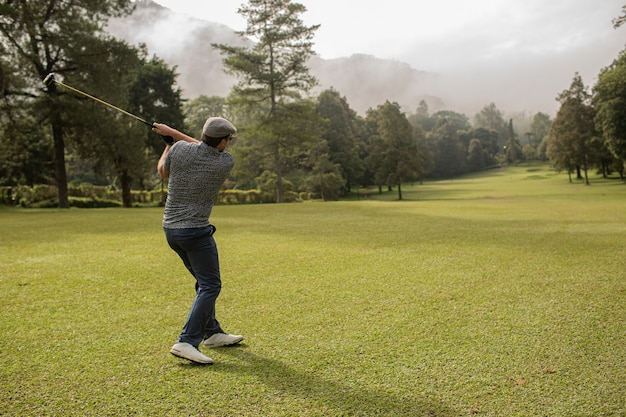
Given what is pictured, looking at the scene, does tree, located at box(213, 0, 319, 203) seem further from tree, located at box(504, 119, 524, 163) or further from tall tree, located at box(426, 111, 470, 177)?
tree, located at box(504, 119, 524, 163)

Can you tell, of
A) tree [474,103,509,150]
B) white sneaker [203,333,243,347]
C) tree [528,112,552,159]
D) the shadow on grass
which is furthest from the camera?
tree [474,103,509,150]

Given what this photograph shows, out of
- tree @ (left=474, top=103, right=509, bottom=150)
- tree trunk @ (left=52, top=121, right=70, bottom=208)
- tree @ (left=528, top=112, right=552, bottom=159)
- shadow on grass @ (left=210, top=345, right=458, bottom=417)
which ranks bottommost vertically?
shadow on grass @ (left=210, top=345, right=458, bottom=417)

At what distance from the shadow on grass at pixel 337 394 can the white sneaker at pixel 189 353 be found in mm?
207

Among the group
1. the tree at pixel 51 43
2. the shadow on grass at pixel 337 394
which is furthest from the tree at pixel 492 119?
→ the shadow on grass at pixel 337 394

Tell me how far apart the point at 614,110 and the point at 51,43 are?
44.5 meters

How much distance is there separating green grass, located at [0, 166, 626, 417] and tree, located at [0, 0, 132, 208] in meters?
19.9

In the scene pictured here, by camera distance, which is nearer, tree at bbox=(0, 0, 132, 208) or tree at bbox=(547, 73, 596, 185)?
tree at bbox=(0, 0, 132, 208)

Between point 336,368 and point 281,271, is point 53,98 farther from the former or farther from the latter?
point 336,368

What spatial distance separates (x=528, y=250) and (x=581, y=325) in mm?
5660

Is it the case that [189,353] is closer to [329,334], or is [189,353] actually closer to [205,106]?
[329,334]

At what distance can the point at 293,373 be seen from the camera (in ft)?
13.1

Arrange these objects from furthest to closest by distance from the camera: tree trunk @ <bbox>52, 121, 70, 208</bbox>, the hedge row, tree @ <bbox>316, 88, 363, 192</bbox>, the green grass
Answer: tree @ <bbox>316, 88, 363, 192</bbox>, the hedge row, tree trunk @ <bbox>52, 121, 70, 208</bbox>, the green grass

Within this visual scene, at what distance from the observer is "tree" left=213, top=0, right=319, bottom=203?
39969mm

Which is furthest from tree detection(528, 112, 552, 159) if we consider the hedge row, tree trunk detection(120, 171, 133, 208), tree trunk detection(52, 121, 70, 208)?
tree trunk detection(52, 121, 70, 208)
